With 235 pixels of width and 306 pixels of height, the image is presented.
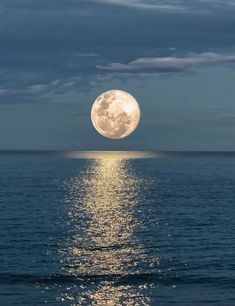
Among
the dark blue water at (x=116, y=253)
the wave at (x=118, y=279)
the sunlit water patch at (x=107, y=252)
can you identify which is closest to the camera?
the dark blue water at (x=116, y=253)

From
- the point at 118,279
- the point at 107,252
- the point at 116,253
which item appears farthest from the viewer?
the point at 107,252

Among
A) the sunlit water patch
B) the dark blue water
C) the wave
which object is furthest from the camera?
the wave

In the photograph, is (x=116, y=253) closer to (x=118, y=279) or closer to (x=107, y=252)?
(x=107, y=252)

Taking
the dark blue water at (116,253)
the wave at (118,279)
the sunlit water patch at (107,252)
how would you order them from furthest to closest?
the wave at (118,279)
the sunlit water patch at (107,252)
the dark blue water at (116,253)

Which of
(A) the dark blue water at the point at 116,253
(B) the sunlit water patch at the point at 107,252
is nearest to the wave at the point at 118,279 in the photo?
(A) the dark blue water at the point at 116,253

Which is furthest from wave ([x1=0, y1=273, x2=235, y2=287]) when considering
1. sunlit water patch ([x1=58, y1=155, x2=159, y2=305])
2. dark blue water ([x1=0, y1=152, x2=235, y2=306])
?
sunlit water patch ([x1=58, y1=155, x2=159, y2=305])

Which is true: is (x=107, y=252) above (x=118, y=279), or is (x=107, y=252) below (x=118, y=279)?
above

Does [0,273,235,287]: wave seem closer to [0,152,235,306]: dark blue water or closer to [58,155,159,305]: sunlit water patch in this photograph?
[0,152,235,306]: dark blue water

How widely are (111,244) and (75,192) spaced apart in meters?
86.0

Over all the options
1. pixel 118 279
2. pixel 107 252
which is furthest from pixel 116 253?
pixel 118 279

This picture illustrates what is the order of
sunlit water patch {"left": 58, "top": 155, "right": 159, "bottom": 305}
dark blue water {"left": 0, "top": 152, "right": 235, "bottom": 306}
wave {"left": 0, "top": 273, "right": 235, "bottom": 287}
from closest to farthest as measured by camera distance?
dark blue water {"left": 0, "top": 152, "right": 235, "bottom": 306}, sunlit water patch {"left": 58, "top": 155, "right": 159, "bottom": 305}, wave {"left": 0, "top": 273, "right": 235, "bottom": 287}

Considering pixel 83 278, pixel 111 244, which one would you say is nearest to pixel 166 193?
pixel 111 244

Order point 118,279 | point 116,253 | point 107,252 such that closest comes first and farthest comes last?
point 118,279, point 116,253, point 107,252

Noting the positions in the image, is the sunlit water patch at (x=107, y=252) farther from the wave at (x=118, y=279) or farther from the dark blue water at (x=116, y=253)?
the wave at (x=118, y=279)
